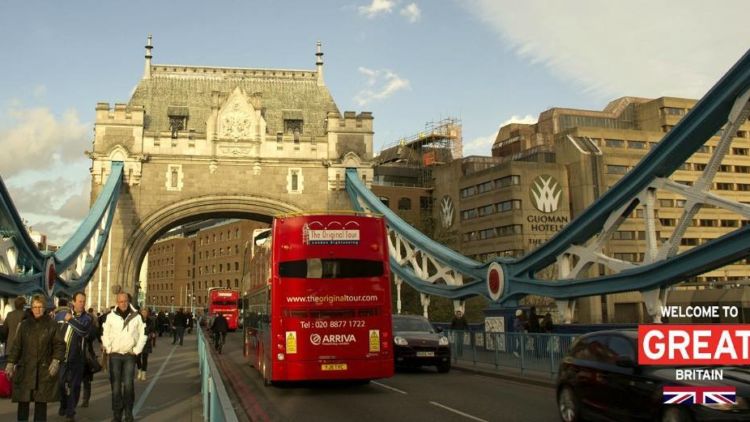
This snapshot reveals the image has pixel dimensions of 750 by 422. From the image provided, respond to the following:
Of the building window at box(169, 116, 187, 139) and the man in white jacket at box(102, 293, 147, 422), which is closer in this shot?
the man in white jacket at box(102, 293, 147, 422)

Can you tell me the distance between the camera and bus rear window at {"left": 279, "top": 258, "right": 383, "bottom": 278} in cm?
1363

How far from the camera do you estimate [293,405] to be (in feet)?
39.6

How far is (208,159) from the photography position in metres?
37.9

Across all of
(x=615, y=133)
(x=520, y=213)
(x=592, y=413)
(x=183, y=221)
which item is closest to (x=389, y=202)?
(x=520, y=213)

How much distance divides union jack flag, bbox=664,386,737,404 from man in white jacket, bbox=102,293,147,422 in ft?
21.4

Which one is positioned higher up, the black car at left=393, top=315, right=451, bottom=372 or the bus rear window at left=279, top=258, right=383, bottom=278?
the bus rear window at left=279, top=258, right=383, bottom=278

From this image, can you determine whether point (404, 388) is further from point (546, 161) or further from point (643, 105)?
point (643, 105)

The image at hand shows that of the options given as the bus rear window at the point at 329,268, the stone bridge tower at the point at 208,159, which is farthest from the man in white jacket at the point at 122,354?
the stone bridge tower at the point at 208,159

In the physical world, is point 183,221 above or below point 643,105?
below

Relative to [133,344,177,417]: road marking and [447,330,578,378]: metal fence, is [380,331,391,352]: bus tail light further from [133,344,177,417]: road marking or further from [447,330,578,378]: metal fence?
[133,344,177,417]: road marking

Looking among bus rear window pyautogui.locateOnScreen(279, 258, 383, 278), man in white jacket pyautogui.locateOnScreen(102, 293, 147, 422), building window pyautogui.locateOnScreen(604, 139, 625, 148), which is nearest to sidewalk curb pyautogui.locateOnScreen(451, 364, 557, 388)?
bus rear window pyautogui.locateOnScreen(279, 258, 383, 278)

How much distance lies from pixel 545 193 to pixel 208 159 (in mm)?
48473

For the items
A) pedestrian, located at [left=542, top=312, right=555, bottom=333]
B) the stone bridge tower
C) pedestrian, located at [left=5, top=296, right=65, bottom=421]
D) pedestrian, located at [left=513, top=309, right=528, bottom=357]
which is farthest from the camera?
the stone bridge tower

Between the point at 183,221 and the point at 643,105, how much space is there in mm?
68164
